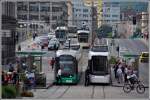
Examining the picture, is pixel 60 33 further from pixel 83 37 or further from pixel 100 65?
pixel 100 65

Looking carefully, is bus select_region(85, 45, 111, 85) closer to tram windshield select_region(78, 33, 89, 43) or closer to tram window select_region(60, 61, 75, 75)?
tram window select_region(60, 61, 75, 75)

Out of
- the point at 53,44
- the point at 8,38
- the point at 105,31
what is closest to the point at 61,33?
the point at 53,44

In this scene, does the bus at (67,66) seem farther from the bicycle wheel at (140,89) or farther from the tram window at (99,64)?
the bicycle wheel at (140,89)

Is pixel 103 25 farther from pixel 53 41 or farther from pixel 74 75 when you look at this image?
pixel 74 75

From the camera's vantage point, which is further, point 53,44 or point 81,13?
point 81,13

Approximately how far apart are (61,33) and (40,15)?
90.9 ft

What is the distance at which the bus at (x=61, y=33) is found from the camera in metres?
98.2

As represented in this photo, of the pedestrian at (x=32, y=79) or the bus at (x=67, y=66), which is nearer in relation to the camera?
the pedestrian at (x=32, y=79)

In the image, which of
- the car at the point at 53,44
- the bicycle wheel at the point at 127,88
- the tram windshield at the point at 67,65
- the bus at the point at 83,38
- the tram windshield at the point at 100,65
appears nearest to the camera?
the bicycle wheel at the point at 127,88

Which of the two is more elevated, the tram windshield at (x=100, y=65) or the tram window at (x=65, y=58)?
the tram window at (x=65, y=58)

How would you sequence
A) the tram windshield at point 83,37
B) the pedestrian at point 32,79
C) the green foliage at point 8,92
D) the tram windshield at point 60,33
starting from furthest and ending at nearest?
1. the tram windshield at point 60,33
2. the tram windshield at point 83,37
3. the pedestrian at point 32,79
4. the green foliage at point 8,92

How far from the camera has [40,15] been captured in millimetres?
127188

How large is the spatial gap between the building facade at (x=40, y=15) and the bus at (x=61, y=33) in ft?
23.1

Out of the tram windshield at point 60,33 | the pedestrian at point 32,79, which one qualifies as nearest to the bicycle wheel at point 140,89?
the pedestrian at point 32,79
